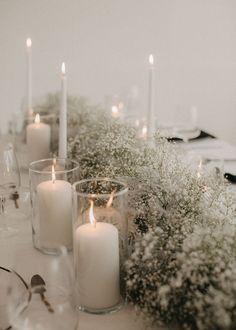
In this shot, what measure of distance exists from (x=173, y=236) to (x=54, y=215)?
1.12 ft

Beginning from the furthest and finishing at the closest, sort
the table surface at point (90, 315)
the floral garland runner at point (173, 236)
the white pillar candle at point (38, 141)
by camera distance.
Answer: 1. the white pillar candle at point (38, 141)
2. the table surface at point (90, 315)
3. the floral garland runner at point (173, 236)

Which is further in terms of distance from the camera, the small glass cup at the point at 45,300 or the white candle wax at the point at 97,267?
the white candle wax at the point at 97,267

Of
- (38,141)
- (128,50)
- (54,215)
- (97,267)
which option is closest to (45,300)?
(97,267)

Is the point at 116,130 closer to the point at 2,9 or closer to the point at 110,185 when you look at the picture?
the point at 110,185

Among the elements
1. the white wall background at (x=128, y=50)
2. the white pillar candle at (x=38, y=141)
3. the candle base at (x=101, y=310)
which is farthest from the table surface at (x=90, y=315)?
the white wall background at (x=128, y=50)

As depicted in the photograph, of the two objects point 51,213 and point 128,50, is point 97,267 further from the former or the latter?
point 128,50

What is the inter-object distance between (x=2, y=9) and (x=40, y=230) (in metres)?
2.40

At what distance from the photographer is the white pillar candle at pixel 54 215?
115 centimetres

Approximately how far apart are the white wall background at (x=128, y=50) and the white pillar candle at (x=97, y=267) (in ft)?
8.08

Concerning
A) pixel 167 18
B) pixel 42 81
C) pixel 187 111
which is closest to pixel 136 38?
pixel 167 18

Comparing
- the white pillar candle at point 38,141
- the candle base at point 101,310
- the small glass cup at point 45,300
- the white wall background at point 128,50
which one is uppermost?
the white wall background at point 128,50

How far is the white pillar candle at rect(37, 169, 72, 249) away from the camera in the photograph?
45.1 inches

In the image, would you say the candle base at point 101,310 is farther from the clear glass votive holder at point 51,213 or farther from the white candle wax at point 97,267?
the clear glass votive holder at point 51,213

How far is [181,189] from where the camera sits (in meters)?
1.04
